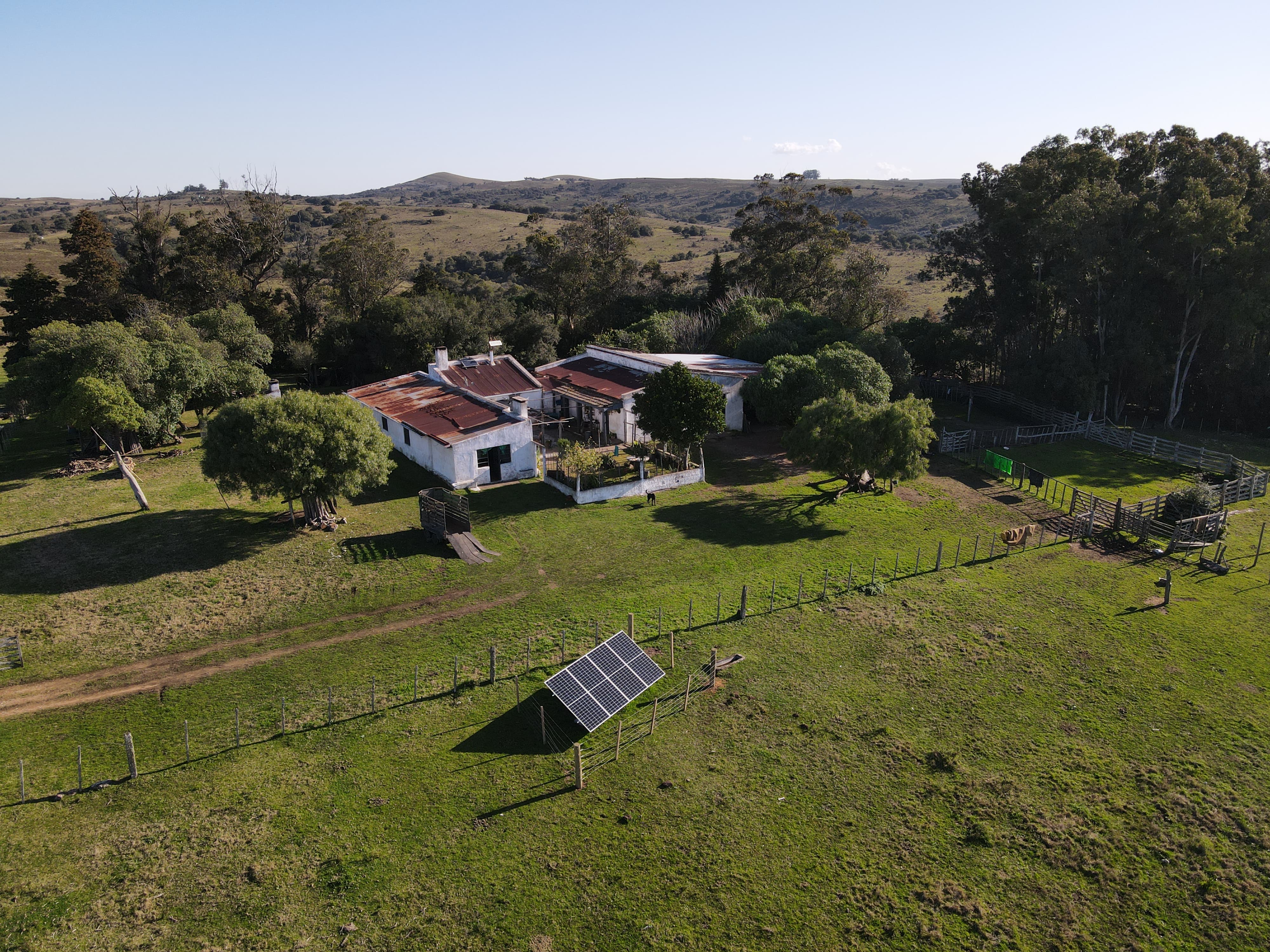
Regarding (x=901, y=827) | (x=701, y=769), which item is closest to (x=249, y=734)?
(x=701, y=769)

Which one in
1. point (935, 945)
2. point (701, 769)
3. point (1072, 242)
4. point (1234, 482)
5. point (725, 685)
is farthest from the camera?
point (1072, 242)

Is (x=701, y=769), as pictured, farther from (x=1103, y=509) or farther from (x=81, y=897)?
(x=1103, y=509)

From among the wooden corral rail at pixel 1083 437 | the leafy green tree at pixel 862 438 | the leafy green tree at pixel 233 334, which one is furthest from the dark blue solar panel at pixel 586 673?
the leafy green tree at pixel 233 334

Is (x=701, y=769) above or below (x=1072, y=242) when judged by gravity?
below

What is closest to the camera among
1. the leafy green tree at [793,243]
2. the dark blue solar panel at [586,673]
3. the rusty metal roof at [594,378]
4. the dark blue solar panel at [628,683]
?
the dark blue solar panel at [586,673]

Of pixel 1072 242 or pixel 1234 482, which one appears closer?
pixel 1234 482

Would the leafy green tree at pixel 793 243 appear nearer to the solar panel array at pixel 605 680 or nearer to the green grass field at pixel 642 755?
the green grass field at pixel 642 755

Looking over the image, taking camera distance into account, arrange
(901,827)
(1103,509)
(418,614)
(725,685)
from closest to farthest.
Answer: (901,827) < (725,685) < (418,614) < (1103,509)

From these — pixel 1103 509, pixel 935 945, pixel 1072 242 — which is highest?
pixel 1072 242
